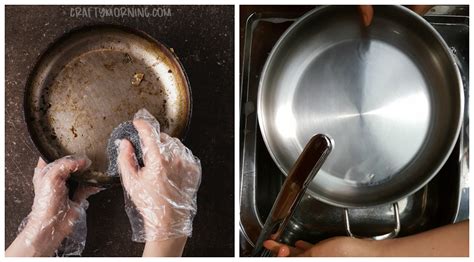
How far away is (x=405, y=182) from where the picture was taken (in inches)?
33.0

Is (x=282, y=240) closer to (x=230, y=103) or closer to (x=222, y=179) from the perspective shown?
(x=222, y=179)

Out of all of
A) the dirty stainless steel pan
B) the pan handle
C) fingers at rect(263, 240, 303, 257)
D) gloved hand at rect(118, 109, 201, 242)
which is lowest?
fingers at rect(263, 240, 303, 257)

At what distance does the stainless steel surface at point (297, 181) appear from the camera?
2.36 ft

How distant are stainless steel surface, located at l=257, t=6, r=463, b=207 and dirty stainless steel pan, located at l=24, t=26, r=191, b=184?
197mm

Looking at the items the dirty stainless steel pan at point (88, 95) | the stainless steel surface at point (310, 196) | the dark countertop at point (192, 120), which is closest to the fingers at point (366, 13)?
the stainless steel surface at point (310, 196)

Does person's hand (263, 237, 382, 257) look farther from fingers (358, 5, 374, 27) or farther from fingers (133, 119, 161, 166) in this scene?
fingers (358, 5, 374, 27)

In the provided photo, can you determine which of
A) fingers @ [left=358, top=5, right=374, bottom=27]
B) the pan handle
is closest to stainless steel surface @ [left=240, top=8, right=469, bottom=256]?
the pan handle

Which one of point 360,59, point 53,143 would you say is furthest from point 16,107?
point 360,59

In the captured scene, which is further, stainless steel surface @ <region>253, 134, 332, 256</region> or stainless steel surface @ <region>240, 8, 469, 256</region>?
stainless steel surface @ <region>240, 8, 469, 256</region>

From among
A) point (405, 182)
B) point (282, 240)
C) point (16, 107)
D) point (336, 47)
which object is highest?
point (336, 47)

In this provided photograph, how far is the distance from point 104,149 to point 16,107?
17 cm

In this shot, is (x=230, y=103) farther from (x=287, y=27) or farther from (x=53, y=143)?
(x=53, y=143)

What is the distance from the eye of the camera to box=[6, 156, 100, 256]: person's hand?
78 cm

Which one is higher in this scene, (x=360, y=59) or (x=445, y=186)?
(x=360, y=59)
